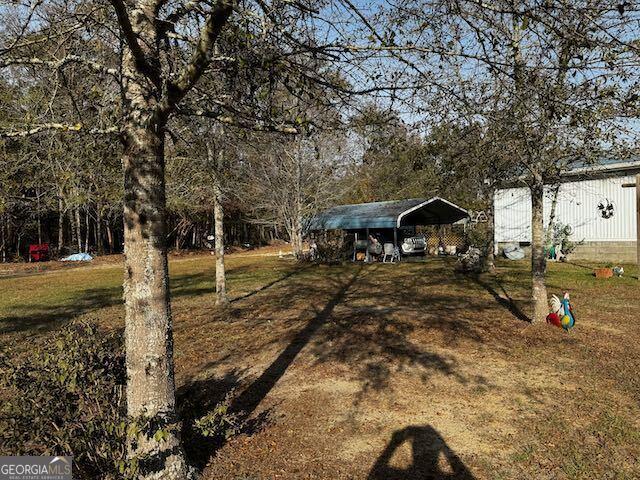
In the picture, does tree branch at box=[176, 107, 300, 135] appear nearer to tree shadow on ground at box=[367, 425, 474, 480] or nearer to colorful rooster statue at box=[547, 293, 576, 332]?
tree shadow on ground at box=[367, 425, 474, 480]

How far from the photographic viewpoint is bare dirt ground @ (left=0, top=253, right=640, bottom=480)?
13.9 ft

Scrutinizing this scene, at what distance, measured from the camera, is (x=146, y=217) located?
3.50 metres

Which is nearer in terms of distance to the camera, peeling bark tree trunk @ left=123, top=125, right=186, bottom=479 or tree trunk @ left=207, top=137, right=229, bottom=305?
peeling bark tree trunk @ left=123, top=125, right=186, bottom=479

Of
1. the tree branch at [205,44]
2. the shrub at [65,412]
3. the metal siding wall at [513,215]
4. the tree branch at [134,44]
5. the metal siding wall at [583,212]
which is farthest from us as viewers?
the metal siding wall at [513,215]

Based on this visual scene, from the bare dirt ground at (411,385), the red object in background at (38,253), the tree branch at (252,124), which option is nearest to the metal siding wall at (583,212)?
the bare dirt ground at (411,385)

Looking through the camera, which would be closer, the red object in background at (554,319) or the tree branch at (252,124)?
the tree branch at (252,124)

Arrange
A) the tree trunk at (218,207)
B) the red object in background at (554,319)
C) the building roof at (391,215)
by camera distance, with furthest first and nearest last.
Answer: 1. the building roof at (391,215)
2. the tree trunk at (218,207)
3. the red object in background at (554,319)

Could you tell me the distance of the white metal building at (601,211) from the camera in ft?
64.9

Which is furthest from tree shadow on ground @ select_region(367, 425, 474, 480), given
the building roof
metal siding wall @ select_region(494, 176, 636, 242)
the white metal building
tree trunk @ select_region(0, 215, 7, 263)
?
tree trunk @ select_region(0, 215, 7, 263)

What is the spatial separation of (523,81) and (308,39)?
1878 mm

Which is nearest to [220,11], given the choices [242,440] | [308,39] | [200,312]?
[308,39]

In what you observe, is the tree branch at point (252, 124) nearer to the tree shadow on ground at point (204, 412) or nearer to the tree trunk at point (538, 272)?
the tree shadow on ground at point (204, 412)

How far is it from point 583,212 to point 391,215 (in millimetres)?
8707

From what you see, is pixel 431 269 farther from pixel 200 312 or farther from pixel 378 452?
pixel 378 452
